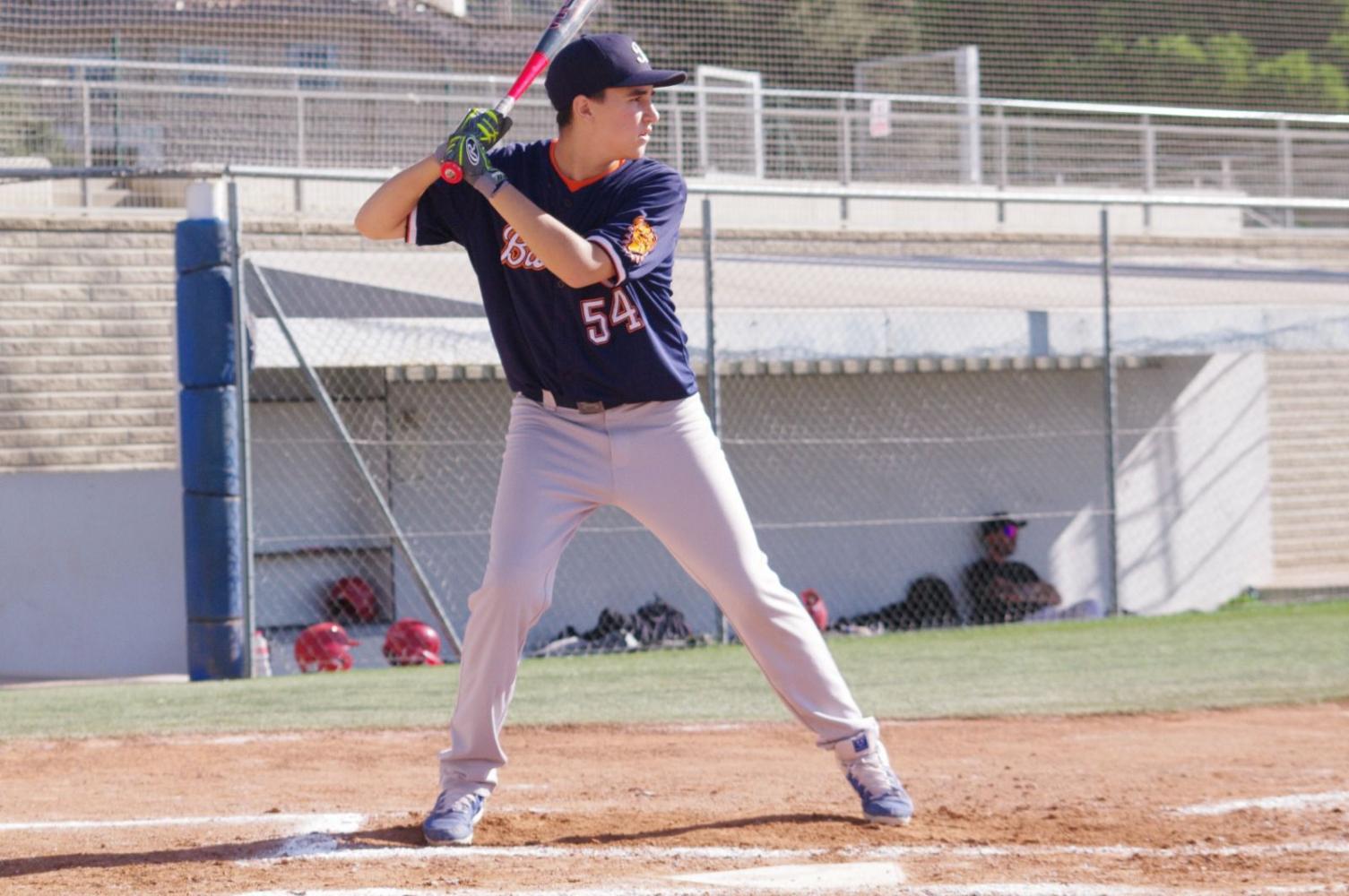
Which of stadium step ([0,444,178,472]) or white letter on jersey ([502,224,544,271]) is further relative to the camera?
stadium step ([0,444,178,472])

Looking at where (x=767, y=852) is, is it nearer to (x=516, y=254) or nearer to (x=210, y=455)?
(x=516, y=254)

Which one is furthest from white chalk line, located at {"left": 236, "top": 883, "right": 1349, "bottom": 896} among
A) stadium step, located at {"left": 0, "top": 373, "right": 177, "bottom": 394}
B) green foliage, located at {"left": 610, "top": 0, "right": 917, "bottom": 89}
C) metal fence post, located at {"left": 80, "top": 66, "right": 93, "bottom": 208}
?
green foliage, located at {"left": 610, "top": 0, "right": 917, "bottom": 89}

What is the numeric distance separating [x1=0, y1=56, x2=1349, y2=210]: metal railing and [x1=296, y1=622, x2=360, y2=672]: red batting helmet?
4743 millimetres

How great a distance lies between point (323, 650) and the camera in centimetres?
910

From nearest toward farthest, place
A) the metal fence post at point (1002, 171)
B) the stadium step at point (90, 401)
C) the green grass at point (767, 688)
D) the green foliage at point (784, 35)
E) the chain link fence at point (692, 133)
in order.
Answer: the green grass at point (767, 688)
the stadium step at point (90, 401)
the chain link fence at point (692, 133)
the metal fence post at point (1002, 171)
the green foliage at point (784, 35)

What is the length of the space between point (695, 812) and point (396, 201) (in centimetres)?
165

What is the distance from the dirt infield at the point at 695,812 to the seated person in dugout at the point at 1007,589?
6020 mm

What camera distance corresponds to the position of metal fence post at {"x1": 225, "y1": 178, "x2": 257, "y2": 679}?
7957 mm

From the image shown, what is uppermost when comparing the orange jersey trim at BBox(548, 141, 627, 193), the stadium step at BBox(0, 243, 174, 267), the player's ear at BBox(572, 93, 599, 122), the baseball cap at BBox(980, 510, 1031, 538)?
the stadium step at BBox(0, 243, 174, 267)

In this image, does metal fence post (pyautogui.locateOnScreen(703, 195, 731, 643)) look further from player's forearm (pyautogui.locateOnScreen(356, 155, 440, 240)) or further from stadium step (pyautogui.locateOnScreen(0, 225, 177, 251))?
player's forearm (pyautogui.locateOnScreen(356, 155, 440, 240))

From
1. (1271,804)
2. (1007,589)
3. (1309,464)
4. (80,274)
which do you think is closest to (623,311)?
(1271,804)

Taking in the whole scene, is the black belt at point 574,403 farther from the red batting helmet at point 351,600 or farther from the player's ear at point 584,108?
the red batting helmet at point 351,600

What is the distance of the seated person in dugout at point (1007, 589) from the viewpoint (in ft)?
38.5

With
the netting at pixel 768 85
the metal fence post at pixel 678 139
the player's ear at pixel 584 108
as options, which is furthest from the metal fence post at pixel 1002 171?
the player's ear at pixel 584 108
